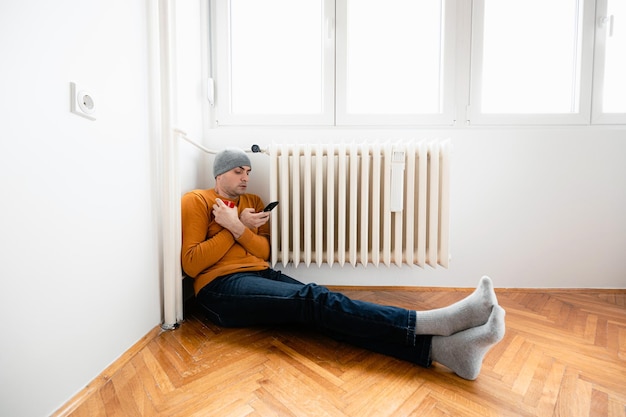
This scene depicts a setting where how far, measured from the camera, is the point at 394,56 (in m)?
1.62

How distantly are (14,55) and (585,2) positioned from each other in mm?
2486

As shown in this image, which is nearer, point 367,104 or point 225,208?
point 225,208

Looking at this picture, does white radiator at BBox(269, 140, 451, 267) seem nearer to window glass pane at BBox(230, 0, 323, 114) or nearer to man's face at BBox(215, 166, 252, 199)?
man's face at BBox(215, 166, 252, 199)

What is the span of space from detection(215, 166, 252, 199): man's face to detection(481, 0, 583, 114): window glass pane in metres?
1.42

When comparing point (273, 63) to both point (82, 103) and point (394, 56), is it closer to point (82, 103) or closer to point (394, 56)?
point (394, 56)

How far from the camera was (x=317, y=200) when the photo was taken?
1404 millimetres

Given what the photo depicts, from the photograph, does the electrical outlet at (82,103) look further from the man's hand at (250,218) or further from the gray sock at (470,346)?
the gray sock at (470,346)

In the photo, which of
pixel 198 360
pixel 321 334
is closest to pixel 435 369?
pixel 321 334

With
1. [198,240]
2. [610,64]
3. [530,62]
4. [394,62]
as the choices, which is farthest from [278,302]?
[610,64]

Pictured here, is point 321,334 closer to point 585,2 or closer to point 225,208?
point 225,208

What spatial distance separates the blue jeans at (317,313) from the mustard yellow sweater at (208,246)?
0.04 metres

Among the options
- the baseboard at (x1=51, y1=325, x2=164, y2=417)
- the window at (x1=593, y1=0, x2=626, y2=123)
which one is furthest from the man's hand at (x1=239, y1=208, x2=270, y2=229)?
the window at (x1=593, y1=0, x2=626, y2=123)

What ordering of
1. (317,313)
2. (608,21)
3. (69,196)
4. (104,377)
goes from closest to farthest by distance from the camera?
(69,196) → (104,377) → (317,313) → (608,21)

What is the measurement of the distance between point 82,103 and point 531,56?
2.16 metres
